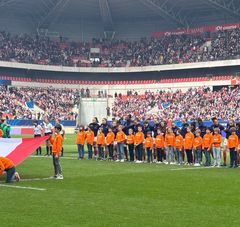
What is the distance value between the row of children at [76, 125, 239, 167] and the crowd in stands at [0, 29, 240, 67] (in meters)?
41.6

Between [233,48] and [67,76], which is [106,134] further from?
[67,76]

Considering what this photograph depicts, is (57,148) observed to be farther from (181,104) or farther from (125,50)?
(125,50)

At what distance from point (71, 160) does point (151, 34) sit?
5705 centimetres

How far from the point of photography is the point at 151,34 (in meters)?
83.8

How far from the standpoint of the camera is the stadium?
14297 millimetres

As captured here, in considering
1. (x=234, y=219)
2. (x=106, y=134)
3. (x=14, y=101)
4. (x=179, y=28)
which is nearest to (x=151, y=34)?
(x=179, y=28)

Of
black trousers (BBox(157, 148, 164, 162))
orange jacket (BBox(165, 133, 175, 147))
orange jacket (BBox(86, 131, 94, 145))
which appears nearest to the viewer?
orange jacket (BBox(165, 133, 175, 147))

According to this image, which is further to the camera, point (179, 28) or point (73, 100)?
point (179, 28)

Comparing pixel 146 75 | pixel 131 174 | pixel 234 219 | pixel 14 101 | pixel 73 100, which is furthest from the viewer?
pixel 146 75

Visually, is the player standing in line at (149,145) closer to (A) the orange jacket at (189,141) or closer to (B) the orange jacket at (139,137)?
(B) the orange jacket at (139,137)

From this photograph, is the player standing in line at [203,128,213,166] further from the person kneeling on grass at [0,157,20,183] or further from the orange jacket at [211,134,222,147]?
the person kneeling on grass at [0,157,20,183]

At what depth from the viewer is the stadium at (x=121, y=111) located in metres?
14.3

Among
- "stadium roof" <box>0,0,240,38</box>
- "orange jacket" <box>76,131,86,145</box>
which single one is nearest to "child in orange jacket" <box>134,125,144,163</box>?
Result: "orange jacket" <box>76,131,86,145</box>

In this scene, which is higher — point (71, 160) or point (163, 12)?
point (163, 12)
